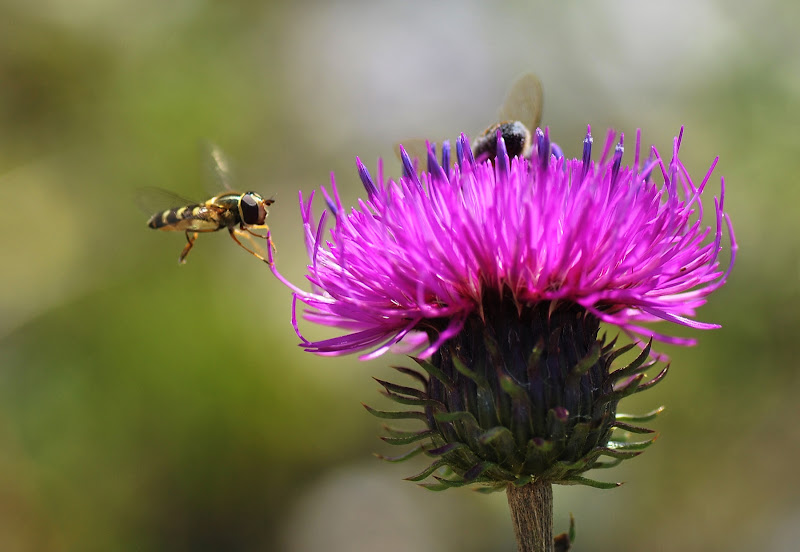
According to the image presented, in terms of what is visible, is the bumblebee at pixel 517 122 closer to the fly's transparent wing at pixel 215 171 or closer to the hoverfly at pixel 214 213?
the hoverfly at pixel 214 213

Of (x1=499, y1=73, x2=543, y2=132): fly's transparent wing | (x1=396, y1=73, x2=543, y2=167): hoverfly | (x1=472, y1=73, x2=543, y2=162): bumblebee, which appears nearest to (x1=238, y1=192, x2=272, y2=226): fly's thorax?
(x1=396, y1=73, x2=543, y2=167): hoverfly

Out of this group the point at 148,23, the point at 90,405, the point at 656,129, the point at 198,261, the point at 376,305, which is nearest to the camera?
the point at 376,305

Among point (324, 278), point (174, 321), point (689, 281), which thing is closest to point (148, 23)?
point (174, 321)

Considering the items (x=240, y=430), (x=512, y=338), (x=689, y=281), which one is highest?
(x=689, y=281)

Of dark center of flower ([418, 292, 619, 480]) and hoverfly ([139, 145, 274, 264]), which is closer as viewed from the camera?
dark center of flower ([418, 292, 619, 480])

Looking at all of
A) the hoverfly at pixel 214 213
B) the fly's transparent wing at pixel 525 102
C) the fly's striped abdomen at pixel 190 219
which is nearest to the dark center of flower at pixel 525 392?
the fly's transparent wing at pixel 525 102

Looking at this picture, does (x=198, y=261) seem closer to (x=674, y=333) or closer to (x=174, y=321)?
(x=174, y=321)

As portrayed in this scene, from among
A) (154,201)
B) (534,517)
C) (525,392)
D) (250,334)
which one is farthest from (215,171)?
(250,334)

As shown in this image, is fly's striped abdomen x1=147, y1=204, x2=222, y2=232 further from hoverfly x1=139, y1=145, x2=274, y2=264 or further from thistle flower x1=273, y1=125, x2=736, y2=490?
thistle flower x1=273, y1=125, x2=736, y2=490
